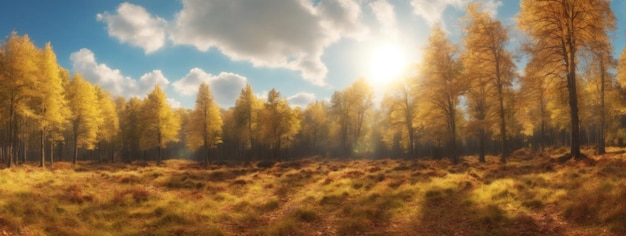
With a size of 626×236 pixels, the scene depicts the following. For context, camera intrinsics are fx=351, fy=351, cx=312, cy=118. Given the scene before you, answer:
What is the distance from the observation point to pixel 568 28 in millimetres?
17688

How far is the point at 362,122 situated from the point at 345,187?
38205 millimetres

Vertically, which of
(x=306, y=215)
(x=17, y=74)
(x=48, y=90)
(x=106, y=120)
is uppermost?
(x=17, y=74)

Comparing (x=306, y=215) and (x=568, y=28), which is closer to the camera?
(x=306, y=215)

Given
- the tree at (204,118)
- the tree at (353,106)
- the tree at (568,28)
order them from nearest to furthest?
the tree at (568,28), the tree at (204,118), the tree at (353,106)

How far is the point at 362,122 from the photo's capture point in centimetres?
5500

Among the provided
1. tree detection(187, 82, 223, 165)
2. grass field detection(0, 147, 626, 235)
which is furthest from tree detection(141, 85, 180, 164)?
grass field detection(0, 147, 626, 235)

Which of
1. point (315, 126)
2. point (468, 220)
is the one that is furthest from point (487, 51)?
point (315, 126)

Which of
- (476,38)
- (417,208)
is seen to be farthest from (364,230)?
(476,38)

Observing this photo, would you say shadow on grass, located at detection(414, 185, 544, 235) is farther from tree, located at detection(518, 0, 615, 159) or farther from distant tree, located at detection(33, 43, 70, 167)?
distant tree, located at detection(33, 43, 70, 167)

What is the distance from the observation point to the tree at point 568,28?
17.3 m

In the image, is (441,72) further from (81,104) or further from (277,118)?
(81,104)

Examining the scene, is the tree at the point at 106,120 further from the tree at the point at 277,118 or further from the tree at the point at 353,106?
the tree at the point at 353,106

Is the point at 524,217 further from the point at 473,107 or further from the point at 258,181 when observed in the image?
the point at 473,107

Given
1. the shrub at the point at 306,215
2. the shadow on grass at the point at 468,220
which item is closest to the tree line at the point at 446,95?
the shadow on grass at the point at 468,220
